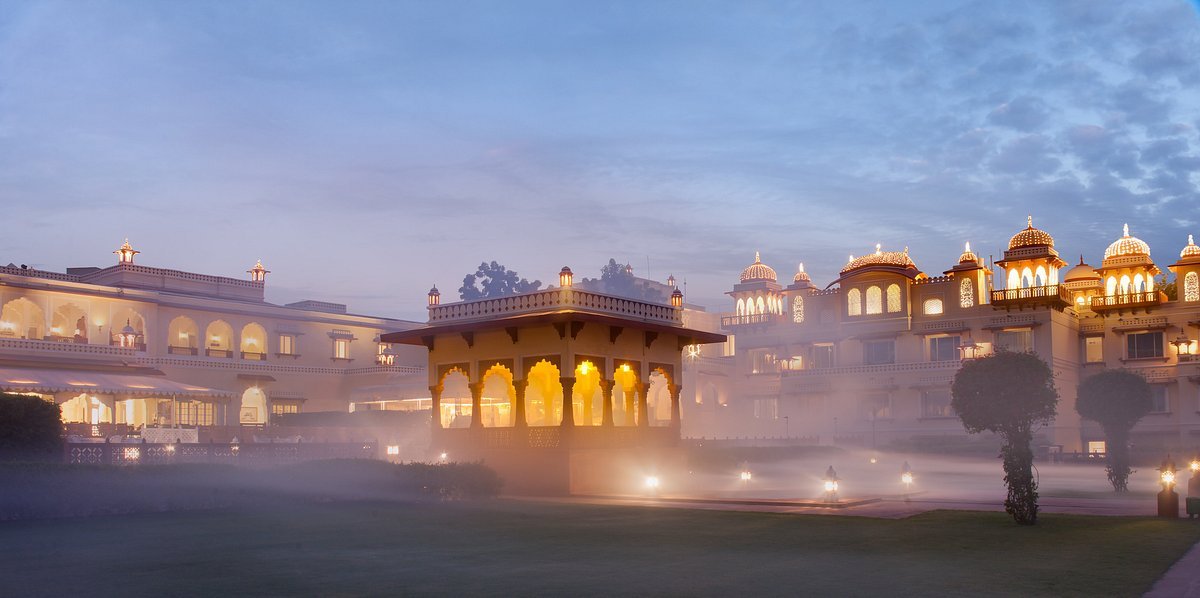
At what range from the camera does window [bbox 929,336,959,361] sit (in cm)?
6003

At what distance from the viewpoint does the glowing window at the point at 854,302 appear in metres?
64.3

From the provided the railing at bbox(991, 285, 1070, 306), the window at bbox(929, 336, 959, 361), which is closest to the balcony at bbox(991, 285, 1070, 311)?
the railing at bbox(991, 285, 1070, 306)

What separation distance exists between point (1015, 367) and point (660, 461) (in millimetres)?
15783

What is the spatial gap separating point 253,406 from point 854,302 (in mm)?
35486

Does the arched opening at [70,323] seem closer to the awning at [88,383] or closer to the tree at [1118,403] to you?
the awning at [88,383]

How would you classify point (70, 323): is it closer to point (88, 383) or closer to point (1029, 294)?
point (88, 383)

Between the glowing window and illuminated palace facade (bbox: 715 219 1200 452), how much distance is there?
10 cm

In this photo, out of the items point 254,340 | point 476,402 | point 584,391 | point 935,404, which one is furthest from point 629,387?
point 254,340

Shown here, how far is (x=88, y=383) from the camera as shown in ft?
145

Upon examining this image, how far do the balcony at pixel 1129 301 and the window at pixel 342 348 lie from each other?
4269cm

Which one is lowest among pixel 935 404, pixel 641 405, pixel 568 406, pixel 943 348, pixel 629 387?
pixel 935 404

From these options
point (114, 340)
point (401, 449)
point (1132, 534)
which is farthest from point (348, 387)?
point (1132, 534)

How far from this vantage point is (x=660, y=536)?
17844 mm

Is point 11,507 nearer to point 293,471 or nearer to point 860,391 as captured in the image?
point 293,471
